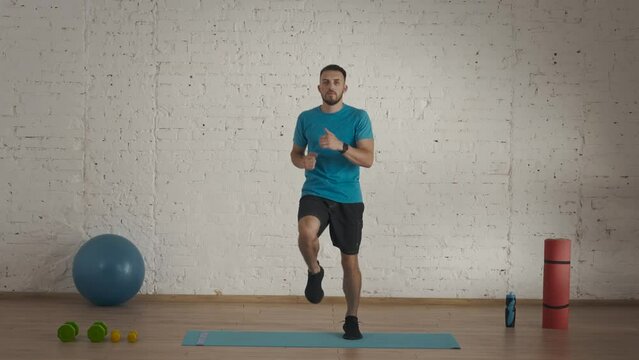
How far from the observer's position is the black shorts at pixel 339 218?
202 inches

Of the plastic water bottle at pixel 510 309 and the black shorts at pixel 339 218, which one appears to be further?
the plastic water bottle at pixel 510 309

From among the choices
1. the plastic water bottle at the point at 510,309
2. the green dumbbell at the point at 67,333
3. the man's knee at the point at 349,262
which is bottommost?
the green dumbbell at the point at 67,333

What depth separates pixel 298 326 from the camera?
18.9 ft

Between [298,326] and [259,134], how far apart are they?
5.64ft

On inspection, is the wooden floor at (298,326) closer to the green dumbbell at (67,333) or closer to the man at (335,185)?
the green dumbbell at (67,333)

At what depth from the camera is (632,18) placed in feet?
22.7

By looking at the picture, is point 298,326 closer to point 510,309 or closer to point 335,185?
point 335,185

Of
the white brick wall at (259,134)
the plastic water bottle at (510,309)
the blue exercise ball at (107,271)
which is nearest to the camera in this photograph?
the plastic water bottle at (510,309)

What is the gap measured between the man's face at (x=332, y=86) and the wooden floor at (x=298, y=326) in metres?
1.49

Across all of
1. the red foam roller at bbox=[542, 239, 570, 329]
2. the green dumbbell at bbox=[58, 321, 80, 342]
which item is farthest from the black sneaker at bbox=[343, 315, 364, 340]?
the green dumbbell at bbox=[58, 321, 80, 342]

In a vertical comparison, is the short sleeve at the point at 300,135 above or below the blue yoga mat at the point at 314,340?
above

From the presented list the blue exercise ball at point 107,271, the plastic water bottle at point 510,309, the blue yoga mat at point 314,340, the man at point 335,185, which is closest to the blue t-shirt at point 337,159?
the man at point 335,185

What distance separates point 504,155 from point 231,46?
235 cm

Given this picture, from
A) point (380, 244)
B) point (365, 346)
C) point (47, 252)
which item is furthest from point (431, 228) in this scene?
point (47, 252)
